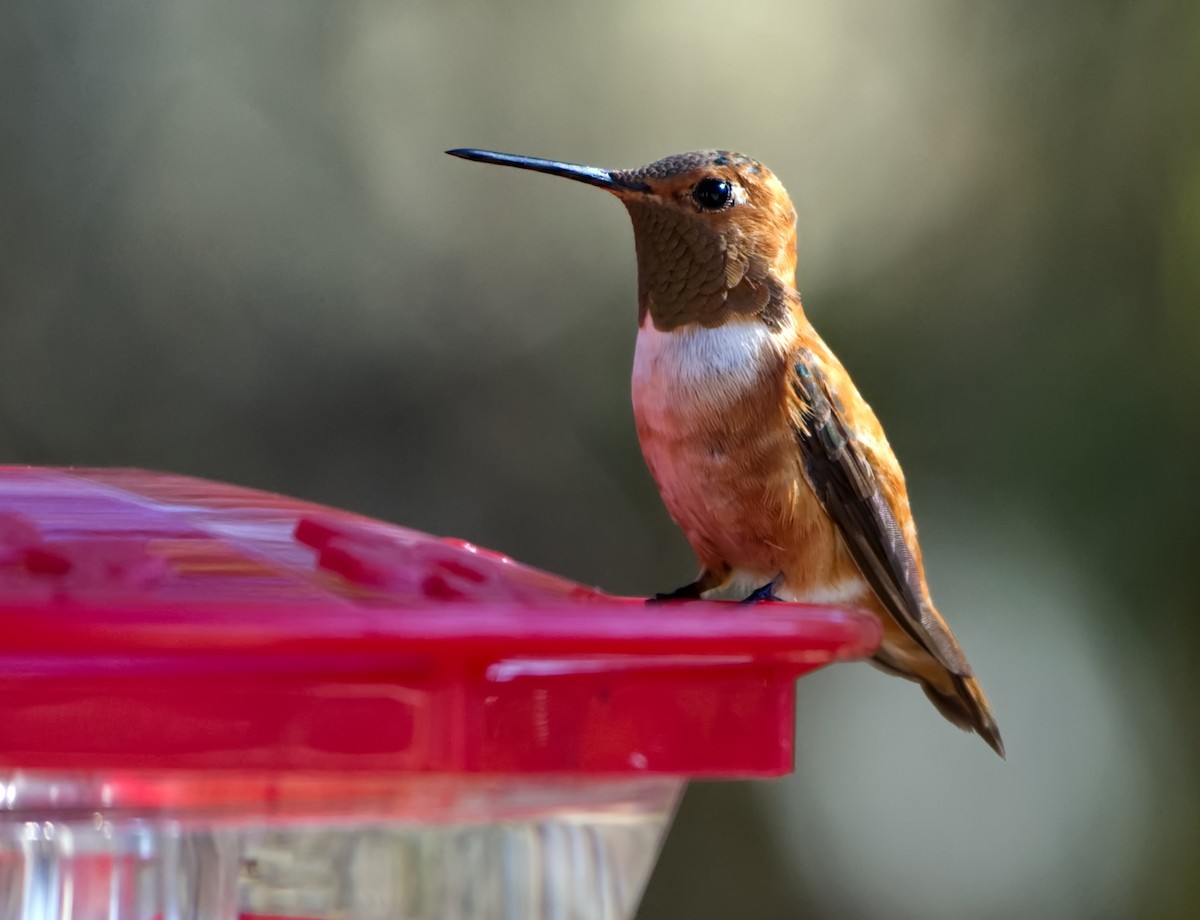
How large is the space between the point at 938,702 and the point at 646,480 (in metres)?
2.27

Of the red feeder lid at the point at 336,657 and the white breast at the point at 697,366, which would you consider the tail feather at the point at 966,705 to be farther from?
the red feeder lid at the point at 336,657

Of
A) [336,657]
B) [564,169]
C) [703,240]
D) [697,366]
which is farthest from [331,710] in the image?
[703,240]

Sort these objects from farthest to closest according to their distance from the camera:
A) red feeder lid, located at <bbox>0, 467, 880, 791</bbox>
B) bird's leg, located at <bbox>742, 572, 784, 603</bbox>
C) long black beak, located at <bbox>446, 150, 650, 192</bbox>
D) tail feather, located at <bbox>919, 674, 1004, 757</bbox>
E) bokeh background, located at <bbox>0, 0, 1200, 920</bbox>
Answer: bokeh background, located at <bbox>0, 0, 1200, 920</bbox> < tail feather, located at <bbox>919, 674, 1004, 757</bbox> < bird's leg, located at <bbox>742, 572, 784, 603</bbox> < long black beak, located at <bbox>446, 150, 650, 192</bbox> < red feeder lid, located at <bbox>0, 467, 880, 791</bbox>

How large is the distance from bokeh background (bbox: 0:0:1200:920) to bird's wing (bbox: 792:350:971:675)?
6.91 feet

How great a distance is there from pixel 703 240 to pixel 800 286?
2517mm

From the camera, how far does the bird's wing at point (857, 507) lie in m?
2.40

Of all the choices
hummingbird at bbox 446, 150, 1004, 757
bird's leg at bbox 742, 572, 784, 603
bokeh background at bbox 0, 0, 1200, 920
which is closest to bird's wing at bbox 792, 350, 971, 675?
hummingbird at bbox 446, 150, 1004, 757

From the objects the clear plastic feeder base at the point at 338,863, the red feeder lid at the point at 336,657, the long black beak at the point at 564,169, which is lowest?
the clear plastic feeder base at the point at 338,863

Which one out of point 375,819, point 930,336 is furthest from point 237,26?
point 375,819

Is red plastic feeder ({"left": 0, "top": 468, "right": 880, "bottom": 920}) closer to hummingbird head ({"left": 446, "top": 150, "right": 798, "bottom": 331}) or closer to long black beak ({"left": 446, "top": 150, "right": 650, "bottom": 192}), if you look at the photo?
long black beak ({"left": 446, "top": 150, "right": 650, "bottom": 192})

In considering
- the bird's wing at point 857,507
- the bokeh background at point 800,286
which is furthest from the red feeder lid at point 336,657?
the bokeh background at point 800,286

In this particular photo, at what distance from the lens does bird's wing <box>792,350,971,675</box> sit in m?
2.40

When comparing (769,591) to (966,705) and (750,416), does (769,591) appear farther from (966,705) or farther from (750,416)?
(966,705)

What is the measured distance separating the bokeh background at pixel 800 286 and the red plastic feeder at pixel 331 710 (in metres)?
3.21
